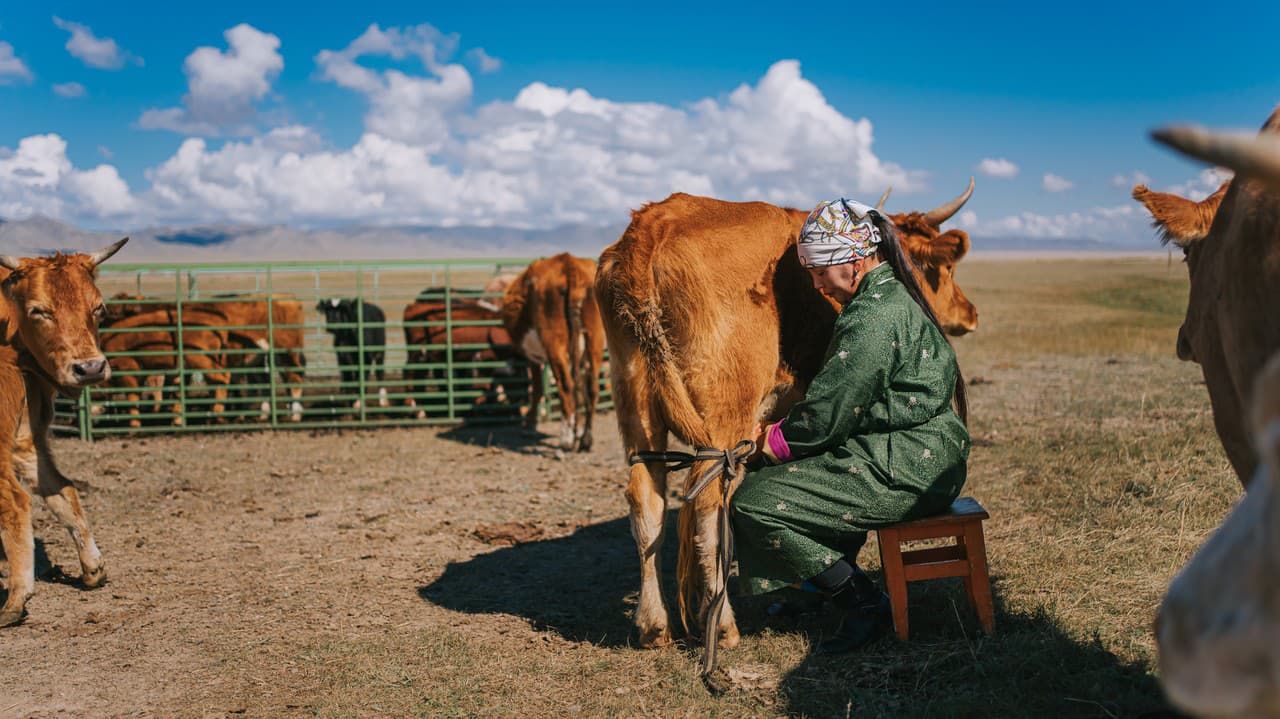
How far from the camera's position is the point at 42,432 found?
5.45 m

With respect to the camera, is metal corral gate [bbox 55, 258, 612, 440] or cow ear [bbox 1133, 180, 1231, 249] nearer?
cow ear [bbox 1133, 180, 1231, 249]

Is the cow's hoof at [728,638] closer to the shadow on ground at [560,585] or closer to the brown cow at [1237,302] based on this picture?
the shadow on ground at [560,585]

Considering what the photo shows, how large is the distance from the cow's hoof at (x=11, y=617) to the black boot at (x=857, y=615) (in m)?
4.26

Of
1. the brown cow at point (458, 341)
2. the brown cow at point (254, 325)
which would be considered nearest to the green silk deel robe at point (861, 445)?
the brown cow at point (458, 341)

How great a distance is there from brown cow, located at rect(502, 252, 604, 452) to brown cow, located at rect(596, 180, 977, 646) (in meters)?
5.50

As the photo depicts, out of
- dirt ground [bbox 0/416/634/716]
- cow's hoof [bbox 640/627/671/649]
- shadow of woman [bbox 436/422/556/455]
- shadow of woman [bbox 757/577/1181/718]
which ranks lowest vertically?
dirt ground [bbox 0/416/634/716]

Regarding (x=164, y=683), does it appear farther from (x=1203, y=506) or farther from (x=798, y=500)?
(x=1203, y=506)

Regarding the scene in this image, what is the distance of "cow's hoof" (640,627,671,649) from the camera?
13.2 feet

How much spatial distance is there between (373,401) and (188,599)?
784 cm

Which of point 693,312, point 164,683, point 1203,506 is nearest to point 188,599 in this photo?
point 164,683

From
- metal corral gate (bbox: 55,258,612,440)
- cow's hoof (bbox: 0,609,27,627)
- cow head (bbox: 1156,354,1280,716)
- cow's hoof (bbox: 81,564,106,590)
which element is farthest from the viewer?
metal corral gate (bbox: 55,258,612,440)

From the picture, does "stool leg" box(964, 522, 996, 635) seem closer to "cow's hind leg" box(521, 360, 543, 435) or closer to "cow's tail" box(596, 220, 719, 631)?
"cow's tail" box(596, 220, 719, 631)

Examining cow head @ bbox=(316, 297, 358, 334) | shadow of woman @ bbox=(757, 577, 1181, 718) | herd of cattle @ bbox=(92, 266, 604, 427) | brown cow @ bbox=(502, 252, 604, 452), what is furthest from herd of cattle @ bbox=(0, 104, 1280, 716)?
cow head @ bbox=(316, 297, 358, 334)

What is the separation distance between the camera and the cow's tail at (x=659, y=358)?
3.84 m
